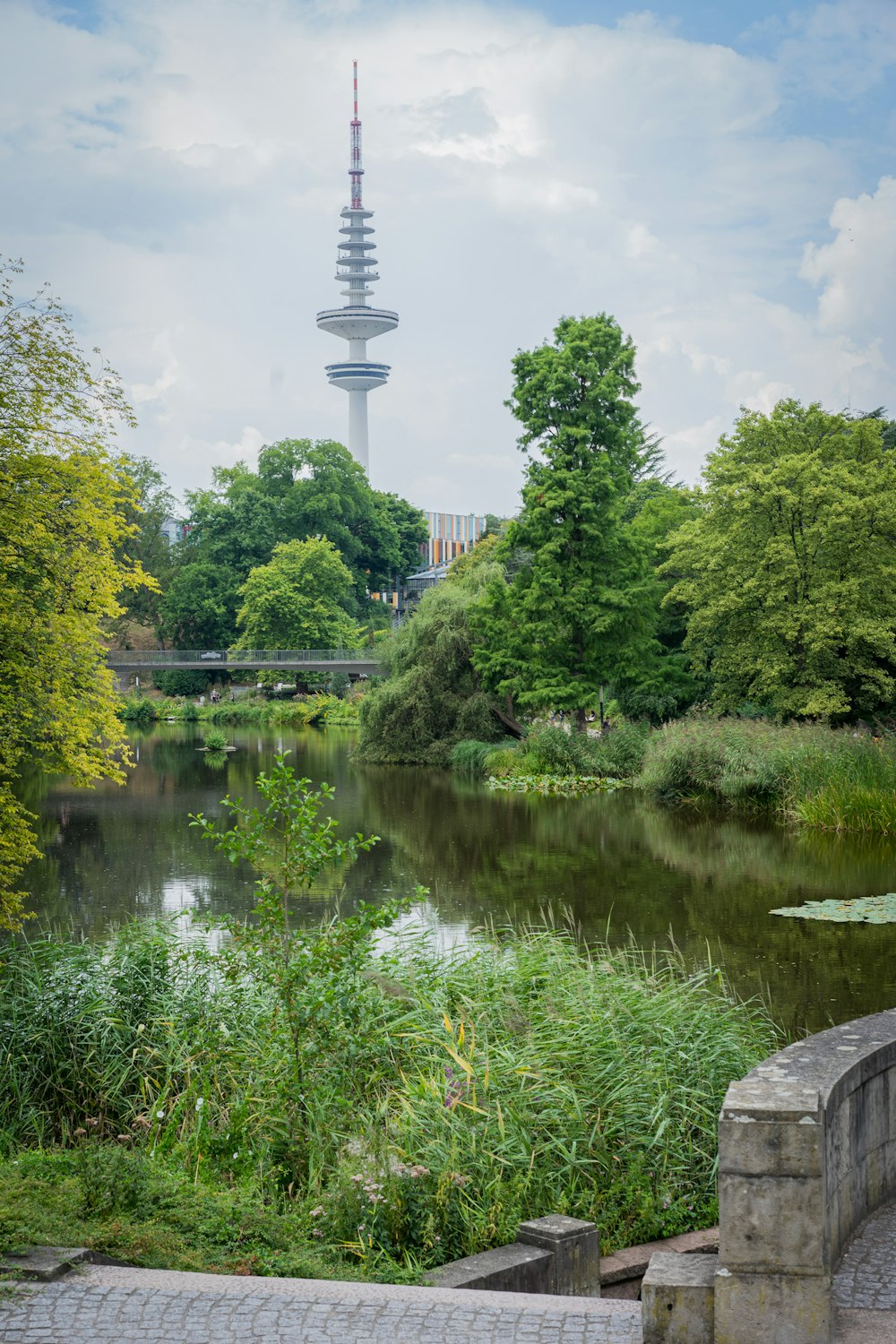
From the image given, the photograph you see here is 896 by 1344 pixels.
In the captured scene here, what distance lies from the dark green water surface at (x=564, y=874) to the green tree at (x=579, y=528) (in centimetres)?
486

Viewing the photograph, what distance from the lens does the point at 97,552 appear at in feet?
41.7

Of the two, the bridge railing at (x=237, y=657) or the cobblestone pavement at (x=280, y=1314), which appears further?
the bridge railing at (x=237, y=657)

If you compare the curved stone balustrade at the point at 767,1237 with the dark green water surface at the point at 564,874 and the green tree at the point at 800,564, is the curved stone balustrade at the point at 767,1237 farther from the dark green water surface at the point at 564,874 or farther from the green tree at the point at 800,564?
the green tree at the point at 800,564

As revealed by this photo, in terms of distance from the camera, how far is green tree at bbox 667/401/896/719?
26781 mm

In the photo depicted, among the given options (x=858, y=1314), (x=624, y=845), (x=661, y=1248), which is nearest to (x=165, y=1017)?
(x=661, y=1248)

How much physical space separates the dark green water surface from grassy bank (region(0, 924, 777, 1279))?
3.87ft

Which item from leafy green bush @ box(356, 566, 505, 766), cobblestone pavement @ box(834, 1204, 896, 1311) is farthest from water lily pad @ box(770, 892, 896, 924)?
Result: leafy green bush @ box(356, 566, 505, 766)

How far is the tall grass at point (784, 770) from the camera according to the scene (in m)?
20.9

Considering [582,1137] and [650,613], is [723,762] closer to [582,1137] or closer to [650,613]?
[650,613]

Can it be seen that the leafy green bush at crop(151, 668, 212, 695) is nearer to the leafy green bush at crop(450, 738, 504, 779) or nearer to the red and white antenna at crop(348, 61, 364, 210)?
the leafy green bush at crop(450, 738, 504, 779)

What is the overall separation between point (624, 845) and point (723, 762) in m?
5.35

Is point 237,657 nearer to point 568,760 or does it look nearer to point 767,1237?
point 568,760

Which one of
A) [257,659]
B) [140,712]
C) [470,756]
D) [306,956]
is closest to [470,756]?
[470,756]

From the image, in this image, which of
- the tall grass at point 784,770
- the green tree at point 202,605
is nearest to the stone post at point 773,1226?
the tall grass at point 784,770
